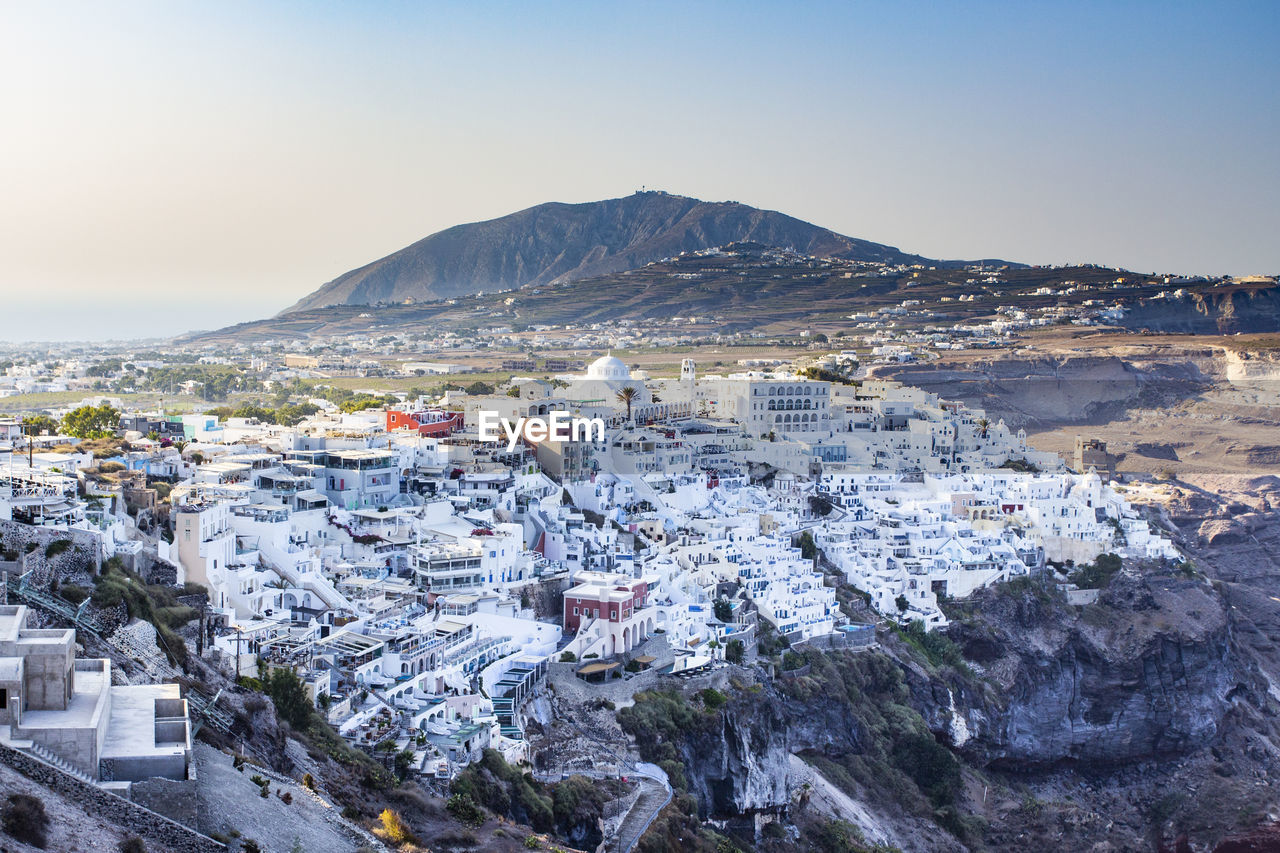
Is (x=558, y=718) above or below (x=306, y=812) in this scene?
below

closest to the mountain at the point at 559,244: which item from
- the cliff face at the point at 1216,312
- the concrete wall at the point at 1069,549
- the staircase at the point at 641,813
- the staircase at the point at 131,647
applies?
the cliff face at the point at 1216,312

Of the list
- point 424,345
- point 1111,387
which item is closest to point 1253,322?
point 1111,387

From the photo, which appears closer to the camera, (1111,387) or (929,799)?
(929,799)

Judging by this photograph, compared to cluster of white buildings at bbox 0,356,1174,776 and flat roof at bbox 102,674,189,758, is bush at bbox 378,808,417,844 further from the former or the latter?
cluster of white buildings at bbox 0,356,1174,776

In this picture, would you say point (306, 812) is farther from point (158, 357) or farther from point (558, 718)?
point (158, 357)

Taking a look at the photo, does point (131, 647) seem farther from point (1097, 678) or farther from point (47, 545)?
point (1097, 678)

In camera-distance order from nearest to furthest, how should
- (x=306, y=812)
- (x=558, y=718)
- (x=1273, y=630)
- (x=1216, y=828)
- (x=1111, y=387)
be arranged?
(x=306, y=812)
(x=558, y=718)
(x=1216, y=828)
(x=1273, y=630)
(x=1111, y=387)

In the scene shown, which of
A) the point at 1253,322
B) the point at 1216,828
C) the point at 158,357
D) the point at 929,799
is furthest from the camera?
the point at 1253,322
